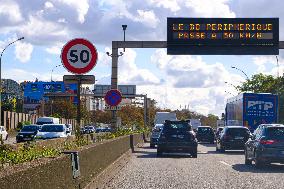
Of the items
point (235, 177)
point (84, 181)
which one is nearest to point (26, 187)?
point (84, 181)

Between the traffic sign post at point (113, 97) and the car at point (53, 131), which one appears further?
the car at point (53, 131)

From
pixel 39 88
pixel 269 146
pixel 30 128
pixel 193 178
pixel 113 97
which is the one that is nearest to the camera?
pixel 193 178

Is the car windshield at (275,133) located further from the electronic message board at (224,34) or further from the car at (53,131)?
the car at (53,131)

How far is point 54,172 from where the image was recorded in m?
10.0

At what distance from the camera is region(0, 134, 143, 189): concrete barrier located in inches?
307

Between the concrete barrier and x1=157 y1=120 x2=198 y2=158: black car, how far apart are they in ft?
41.1

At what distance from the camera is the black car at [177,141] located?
30797mm

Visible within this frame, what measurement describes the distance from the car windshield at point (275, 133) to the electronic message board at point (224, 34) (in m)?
13.2

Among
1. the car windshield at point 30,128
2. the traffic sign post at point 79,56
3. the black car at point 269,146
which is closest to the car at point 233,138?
the black car at point 269,146

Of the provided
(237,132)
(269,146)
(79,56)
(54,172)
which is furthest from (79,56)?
(237,132)

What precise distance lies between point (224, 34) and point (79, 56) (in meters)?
23.6

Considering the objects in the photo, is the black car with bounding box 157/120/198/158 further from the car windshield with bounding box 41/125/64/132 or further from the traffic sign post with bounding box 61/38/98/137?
the traffic sign post with bounding box 61/38/98/137

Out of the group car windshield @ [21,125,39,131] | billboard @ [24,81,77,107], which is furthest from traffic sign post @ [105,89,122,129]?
billboard @ [24,81,77,107]

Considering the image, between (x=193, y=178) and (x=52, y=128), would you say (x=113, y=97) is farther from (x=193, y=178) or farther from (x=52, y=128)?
(x=52, y=128)
